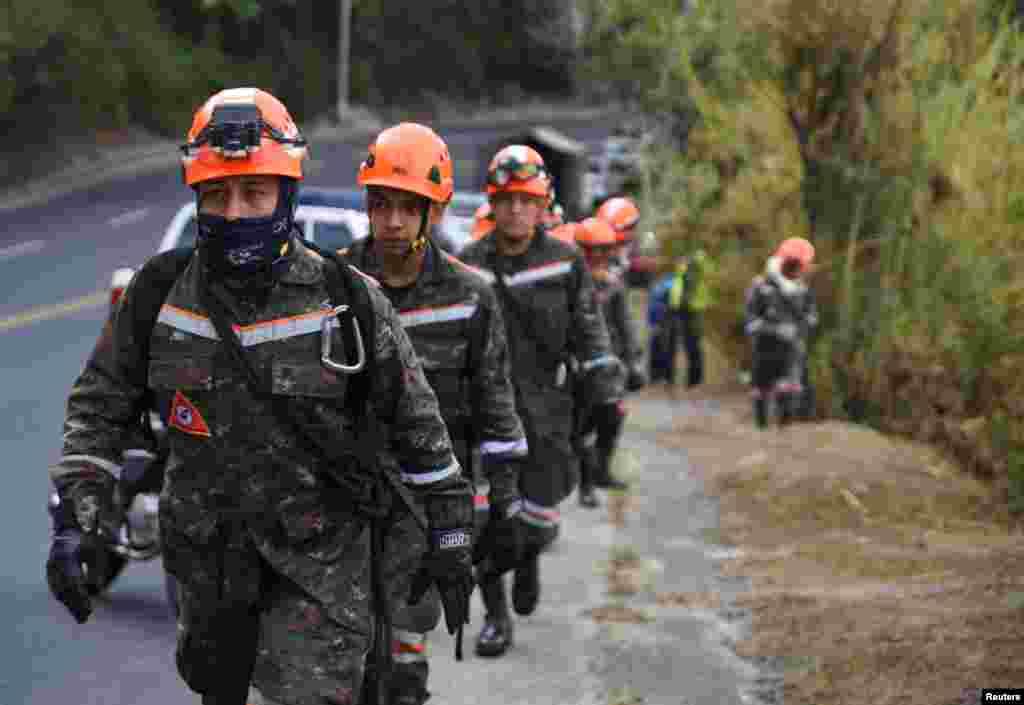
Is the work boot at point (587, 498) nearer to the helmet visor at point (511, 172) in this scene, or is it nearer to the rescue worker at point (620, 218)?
the rescue worker at point (620, 218)

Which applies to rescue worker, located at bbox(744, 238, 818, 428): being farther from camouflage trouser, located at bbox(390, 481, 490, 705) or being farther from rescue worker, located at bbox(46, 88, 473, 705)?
rescue worker, located at bbox(46, 88, 473, 705)

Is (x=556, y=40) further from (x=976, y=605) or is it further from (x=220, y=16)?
(x=976, y=605)

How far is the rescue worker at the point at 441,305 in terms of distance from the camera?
620 centimetres

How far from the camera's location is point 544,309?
331 inches

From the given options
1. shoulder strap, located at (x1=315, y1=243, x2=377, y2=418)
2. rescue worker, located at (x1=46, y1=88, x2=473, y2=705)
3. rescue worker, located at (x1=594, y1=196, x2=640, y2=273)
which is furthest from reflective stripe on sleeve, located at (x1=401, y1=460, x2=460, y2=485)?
rescue worker, located at (x1=594, y1=196, x2=640, y2=273)

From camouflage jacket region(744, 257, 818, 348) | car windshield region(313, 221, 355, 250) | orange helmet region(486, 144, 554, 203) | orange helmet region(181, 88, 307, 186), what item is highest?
orange helmet region(181, 88, 307, 186)

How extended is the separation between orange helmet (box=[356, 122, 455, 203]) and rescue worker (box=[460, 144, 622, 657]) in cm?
191

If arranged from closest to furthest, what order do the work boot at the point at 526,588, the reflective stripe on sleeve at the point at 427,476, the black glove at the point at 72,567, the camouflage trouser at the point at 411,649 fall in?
1. the black glove at the point at 72,567
2. the reflective stripe on sleeve at the point at 427,476
3. the camouflage trouser at the point at 411,649
4. the work boot at the point at 526,588

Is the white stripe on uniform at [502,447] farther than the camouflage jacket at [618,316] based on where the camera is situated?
No

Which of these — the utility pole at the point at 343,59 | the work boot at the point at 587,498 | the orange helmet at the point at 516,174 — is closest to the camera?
the orange helmet at the point at 516,174

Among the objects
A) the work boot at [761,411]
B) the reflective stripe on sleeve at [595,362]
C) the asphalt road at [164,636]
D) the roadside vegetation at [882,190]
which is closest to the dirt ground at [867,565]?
the asphalt road at [164,636]

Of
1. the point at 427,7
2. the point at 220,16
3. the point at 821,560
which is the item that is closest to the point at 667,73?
the point at 821,560

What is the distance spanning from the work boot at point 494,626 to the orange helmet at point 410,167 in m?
2.47

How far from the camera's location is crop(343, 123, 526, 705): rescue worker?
620cm
